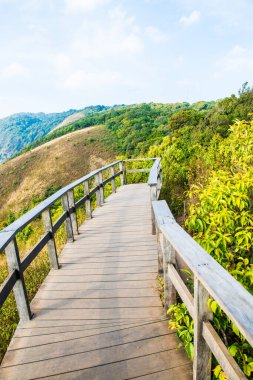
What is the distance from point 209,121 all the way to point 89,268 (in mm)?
19606

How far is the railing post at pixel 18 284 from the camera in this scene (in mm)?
2449

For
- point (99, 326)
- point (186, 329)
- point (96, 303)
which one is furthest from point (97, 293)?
point (186, 329)

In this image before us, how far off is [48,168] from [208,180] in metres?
54.4

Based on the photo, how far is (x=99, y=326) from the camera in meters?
2.59

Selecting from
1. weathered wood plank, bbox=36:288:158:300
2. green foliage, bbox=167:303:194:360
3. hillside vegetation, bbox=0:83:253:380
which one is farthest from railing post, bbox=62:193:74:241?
green foliage, bbox=167:303:194:360

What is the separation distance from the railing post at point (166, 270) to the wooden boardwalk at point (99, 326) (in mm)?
255

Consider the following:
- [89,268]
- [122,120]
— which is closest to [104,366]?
[89,268]

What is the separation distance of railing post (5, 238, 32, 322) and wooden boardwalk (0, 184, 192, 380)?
12cm

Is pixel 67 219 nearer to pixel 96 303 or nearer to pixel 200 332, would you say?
pixel 96 303

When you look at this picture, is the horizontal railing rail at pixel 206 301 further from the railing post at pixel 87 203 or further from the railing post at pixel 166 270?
the railing post at pixel 87 203

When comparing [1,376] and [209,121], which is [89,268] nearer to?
[1,376]

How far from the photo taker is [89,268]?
3.74 metres

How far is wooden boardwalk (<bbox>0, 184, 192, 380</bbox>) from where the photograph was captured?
6.87ft

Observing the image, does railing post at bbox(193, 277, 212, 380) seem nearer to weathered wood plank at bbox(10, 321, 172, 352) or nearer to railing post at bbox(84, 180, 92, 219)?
weathered wood plank at bbox(10, 321, 172, 352)
